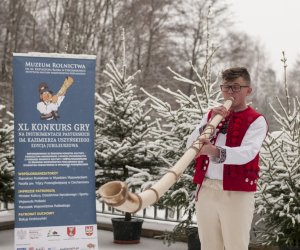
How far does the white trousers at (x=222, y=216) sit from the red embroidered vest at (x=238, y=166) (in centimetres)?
6

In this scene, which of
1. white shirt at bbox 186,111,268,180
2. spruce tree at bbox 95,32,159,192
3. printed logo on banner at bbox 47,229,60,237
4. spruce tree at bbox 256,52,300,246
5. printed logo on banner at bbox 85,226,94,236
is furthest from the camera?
spruce tree at bbox 95,32,159,192

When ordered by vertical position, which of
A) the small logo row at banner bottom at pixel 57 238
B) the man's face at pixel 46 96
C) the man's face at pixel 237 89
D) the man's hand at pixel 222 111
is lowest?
the small logo row at banner bottom at pixel 57 238

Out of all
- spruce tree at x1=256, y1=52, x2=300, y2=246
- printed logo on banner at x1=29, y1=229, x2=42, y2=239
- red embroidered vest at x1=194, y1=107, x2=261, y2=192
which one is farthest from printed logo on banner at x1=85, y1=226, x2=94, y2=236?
red embroidered vest at x1=194, y1=107, x2=261, y2=192

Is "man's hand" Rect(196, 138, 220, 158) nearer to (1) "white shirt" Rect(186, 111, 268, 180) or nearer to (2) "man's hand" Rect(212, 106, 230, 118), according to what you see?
(1) "white shirt" Rect(186, 111, 268, 180)

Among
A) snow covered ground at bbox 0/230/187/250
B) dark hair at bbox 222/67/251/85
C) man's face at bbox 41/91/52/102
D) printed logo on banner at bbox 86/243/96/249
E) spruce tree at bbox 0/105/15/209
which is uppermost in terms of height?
dark hair at bbox 222/67/251/85

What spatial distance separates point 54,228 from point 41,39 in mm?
16206

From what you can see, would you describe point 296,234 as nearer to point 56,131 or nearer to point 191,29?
point 56,131

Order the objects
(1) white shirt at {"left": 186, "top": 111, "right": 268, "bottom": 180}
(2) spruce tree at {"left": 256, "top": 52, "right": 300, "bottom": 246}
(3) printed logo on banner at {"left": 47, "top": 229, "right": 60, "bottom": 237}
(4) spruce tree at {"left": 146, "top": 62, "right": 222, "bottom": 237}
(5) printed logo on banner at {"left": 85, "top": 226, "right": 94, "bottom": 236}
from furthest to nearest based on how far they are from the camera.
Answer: (4) spruce tree at {"left": 146, "top": 62, "right": 222, "bottom": 237}, (2) spruce tree at {"left": 256, "top": 52, "right": 300, "bottom": 246}, (5) printed logo on banner at {"left": 85, "top": 226, "right": 94, "bottom": 236}, (3) printed logo on banner at {"left": 47, "top": 229, "right": 60, "bottom": 237}, (1) white shirt at {"left": 186, "top": 111, "right": 268, "bottom": 180}

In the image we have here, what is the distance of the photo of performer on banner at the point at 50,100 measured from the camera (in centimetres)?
548

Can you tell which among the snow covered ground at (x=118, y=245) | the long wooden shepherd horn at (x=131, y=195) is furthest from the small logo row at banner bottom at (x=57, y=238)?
the long wooden shepherd horn at (x=131, y=195)

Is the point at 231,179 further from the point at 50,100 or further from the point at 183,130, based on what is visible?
the point at 183,130

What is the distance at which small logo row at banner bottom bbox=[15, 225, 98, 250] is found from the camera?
5375 mm

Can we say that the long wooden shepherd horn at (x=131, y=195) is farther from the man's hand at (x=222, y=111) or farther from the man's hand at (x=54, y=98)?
the man's hand at (x=54, y=98)

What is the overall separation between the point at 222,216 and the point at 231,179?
22 cm
